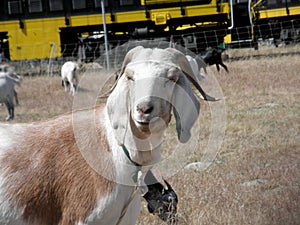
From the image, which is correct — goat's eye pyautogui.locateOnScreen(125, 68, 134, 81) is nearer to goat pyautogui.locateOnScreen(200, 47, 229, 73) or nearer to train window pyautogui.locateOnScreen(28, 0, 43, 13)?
goat pyautogui.locateOnScreen(200, 47, 229, 73)

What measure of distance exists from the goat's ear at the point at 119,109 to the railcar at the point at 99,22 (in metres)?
20.8

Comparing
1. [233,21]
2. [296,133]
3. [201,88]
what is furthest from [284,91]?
[233,21]

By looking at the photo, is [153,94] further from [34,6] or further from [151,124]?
[34,6]

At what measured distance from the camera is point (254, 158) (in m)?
7.26

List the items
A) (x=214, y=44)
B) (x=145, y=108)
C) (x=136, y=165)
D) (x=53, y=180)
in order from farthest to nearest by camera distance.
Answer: (x=214, y=44)
(x=53, y=180)
(x=136, y=165)
(x=145, y=108)

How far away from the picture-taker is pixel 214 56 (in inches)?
768

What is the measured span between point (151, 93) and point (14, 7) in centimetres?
2371

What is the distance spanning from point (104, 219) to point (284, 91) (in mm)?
9697

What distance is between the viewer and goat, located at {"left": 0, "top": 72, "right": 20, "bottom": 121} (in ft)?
43.3

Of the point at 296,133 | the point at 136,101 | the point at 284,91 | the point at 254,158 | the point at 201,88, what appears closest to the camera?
the point at 136,101

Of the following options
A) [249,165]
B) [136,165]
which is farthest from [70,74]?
[136,165]

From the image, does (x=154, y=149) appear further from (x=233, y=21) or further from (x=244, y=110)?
(x=233, y=21)

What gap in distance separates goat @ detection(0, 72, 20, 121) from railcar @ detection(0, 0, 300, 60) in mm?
10175

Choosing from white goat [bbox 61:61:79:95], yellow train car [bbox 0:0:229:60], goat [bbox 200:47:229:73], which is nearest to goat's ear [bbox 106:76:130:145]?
white goat [bbox 61:61:79:95]
